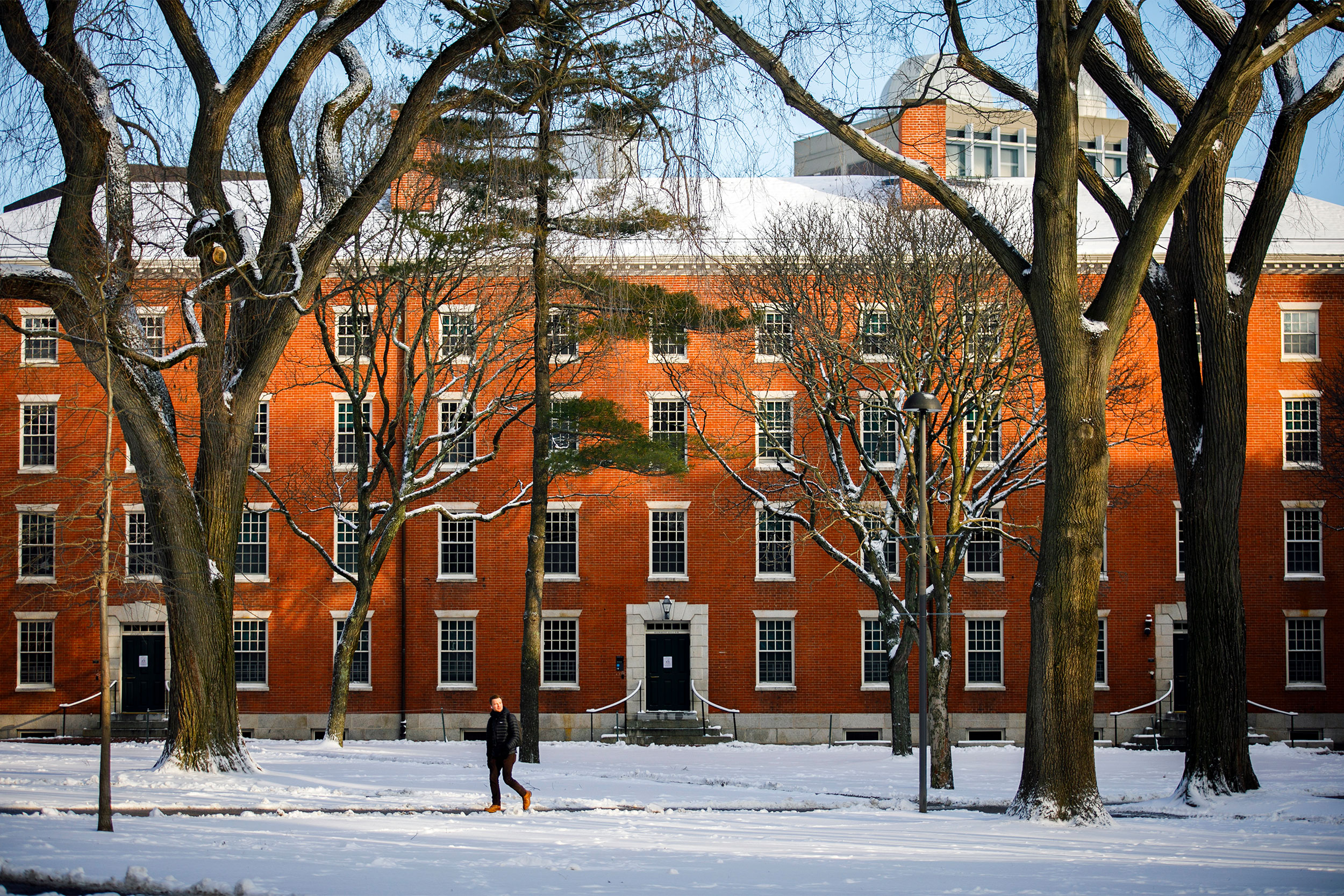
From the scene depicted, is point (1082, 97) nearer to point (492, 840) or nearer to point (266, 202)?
point (266, 202)

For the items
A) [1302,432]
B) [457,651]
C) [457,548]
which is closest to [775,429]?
[457,548]

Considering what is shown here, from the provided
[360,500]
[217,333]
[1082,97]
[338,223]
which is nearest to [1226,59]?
[338,223]

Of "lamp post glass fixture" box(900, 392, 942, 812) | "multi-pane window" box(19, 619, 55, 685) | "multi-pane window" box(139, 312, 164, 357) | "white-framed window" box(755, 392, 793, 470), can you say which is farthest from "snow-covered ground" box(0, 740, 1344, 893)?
"multi-pane window" box(19, 619, 55, 685)

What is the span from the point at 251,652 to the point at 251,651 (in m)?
0.02

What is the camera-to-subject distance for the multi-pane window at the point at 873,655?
117 feet

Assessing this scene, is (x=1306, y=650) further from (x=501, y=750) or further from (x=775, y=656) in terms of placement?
(x=501, y=750)

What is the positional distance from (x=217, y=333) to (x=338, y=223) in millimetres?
2295

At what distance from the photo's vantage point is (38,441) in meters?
36.0

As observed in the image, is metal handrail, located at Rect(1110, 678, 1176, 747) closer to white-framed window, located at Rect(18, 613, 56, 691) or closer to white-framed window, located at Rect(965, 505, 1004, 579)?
white-framed window, located at Rect(965, 505, 1004, 579)

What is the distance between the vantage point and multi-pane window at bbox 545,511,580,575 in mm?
36344

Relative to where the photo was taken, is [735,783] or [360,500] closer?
[735,783]

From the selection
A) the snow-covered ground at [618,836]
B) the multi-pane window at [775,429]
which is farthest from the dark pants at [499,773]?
the multi-pane window at [775,429]

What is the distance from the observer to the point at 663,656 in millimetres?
35812

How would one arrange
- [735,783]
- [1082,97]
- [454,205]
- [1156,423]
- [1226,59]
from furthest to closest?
[1082,97], [1156,423], [454,205], [735,783], [1226,59]
